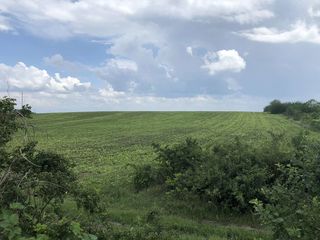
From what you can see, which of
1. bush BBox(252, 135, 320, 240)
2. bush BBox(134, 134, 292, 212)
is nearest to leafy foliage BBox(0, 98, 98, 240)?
bush BBox(252, 135, 320, 240)

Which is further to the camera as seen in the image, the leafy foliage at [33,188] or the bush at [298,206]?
the bush at [298,206]

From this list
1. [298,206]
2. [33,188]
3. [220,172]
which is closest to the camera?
[33,188]

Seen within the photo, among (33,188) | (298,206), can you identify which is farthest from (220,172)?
(33,188)

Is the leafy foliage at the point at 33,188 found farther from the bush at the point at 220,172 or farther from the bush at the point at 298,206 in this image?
the bush at the point at 220,172

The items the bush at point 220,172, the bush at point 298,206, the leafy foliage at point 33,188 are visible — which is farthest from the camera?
the bush at point 220,172

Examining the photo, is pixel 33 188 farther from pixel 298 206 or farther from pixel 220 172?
pixel 220 172

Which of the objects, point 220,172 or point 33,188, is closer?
point 33,188

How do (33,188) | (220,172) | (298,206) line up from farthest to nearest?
(220,172)
(298,206)
(33,188)

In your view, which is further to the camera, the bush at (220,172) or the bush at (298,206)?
the bush at (220,172)

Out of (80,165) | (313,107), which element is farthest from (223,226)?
(80,165)

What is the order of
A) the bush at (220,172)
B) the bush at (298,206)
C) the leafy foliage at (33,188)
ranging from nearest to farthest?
the leafy foliage at (33,188) → the bush at (298,206) → the bush at (220,172)

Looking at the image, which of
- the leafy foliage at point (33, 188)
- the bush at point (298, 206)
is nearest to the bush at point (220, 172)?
the bush at point (298, 206)

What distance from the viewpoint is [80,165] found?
20078 millimetres

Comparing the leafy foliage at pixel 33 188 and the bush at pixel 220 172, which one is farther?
the bush at pixel 220 172
